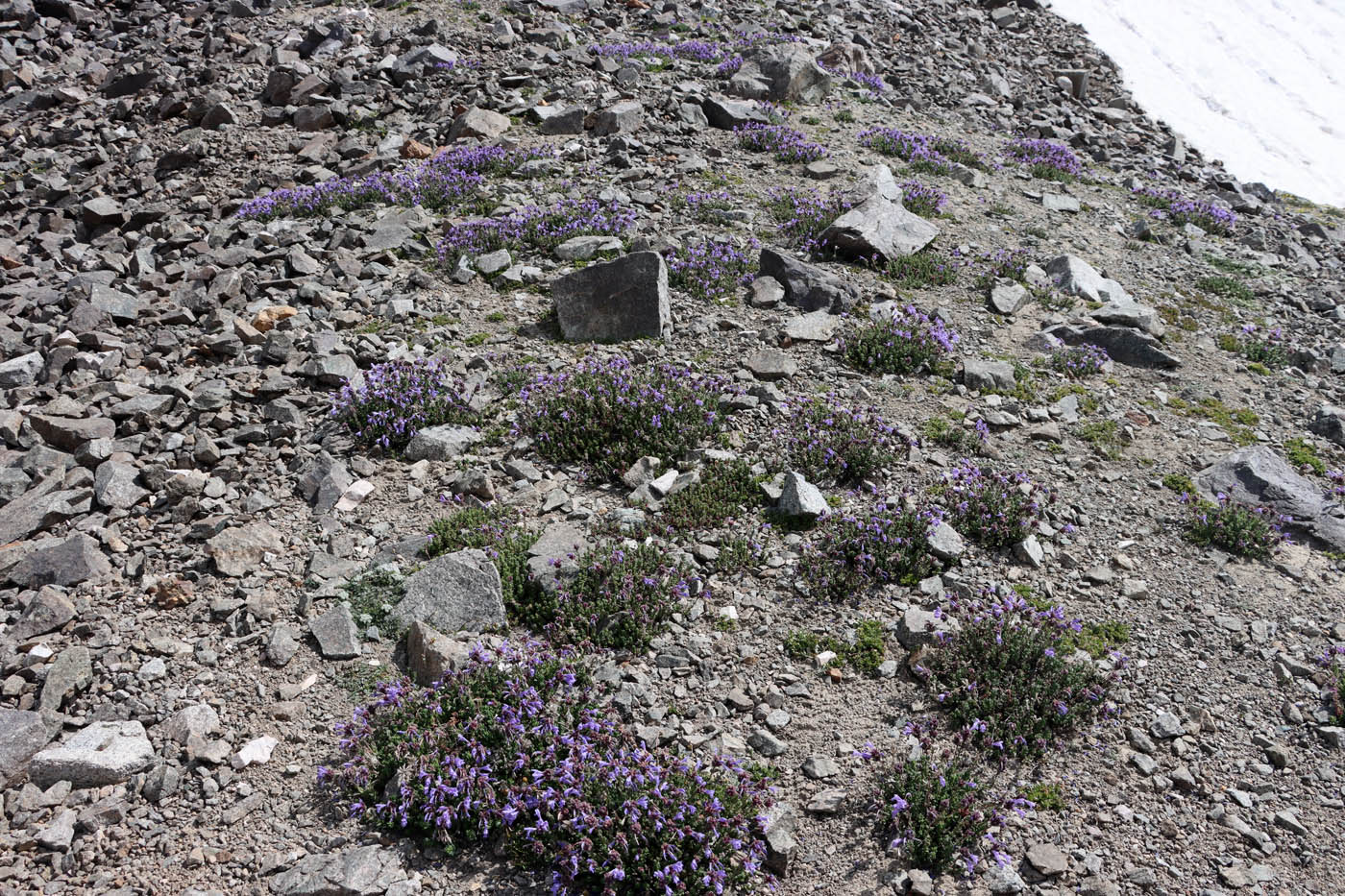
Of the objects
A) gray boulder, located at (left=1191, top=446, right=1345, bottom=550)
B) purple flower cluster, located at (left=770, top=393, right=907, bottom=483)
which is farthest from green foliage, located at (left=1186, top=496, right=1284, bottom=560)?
purple flower cluster, located at (left=770, top=393, right=907, bottom=483)

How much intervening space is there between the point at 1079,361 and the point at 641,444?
18.0ft

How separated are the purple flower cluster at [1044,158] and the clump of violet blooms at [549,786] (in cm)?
1399

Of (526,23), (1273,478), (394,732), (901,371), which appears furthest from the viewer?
(526,23)

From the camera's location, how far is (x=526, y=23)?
18.3 meters

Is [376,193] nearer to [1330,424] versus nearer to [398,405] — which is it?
[398,405]

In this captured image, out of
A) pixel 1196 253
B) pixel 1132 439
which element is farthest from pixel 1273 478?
pixel 1196 253

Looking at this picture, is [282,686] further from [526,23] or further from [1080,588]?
[526,23]

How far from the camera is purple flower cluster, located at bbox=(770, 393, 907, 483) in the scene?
7992 mm

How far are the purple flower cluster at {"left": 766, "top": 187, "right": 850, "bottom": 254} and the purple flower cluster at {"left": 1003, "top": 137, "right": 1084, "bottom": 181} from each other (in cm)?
532

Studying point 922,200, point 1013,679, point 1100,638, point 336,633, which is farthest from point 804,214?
point 336,633

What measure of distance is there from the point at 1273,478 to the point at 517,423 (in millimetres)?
7398

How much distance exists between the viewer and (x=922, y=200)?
518 inches

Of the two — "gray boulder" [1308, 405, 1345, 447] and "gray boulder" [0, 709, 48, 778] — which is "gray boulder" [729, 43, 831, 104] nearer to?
"gray boulder" [1308, 405, 1345, 447]

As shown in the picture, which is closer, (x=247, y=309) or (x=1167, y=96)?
(x=247, y=309)
